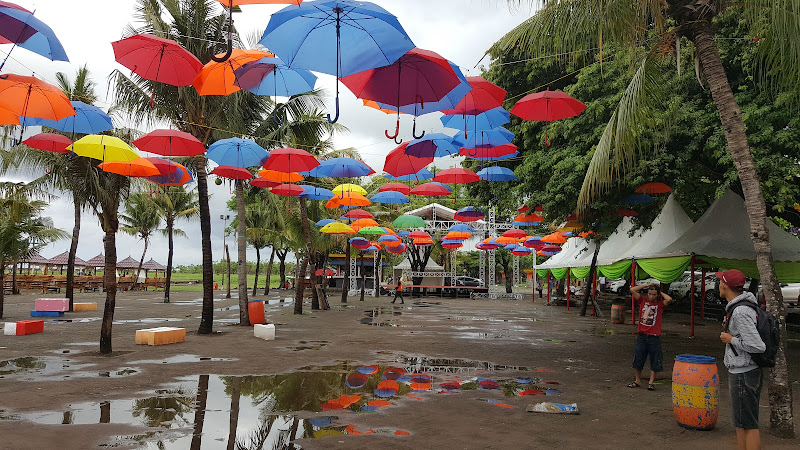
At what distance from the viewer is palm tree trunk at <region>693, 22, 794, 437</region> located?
6070 millimetres

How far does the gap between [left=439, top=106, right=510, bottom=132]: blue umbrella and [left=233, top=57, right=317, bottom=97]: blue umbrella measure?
3.22 metres

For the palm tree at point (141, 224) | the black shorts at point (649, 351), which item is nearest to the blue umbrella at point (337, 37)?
the black shorts at point (649, 351)

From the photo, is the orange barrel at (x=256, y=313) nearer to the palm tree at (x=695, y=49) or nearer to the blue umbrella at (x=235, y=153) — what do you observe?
the blue umbrella at (x=235, y=153)

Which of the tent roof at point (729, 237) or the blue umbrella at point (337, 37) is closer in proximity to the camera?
the blue umbrella at point (337, 37)

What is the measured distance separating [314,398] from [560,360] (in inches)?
237

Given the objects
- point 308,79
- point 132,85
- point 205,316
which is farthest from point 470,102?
point 132,85

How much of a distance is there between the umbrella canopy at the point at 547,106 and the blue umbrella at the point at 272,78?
4.37 meters

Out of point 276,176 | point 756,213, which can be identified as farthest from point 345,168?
point 756,213

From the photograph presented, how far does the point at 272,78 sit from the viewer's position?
11.0m

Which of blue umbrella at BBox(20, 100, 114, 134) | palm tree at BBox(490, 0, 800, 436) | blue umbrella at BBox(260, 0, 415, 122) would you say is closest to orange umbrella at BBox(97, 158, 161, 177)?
blue umbrella at BBox(20, 100, 114, 134)

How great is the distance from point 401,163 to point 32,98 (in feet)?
27.8

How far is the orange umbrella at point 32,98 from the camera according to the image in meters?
9.36

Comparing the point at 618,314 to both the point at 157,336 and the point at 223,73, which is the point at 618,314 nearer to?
the point at 157,336

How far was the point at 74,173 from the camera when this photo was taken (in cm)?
1139
